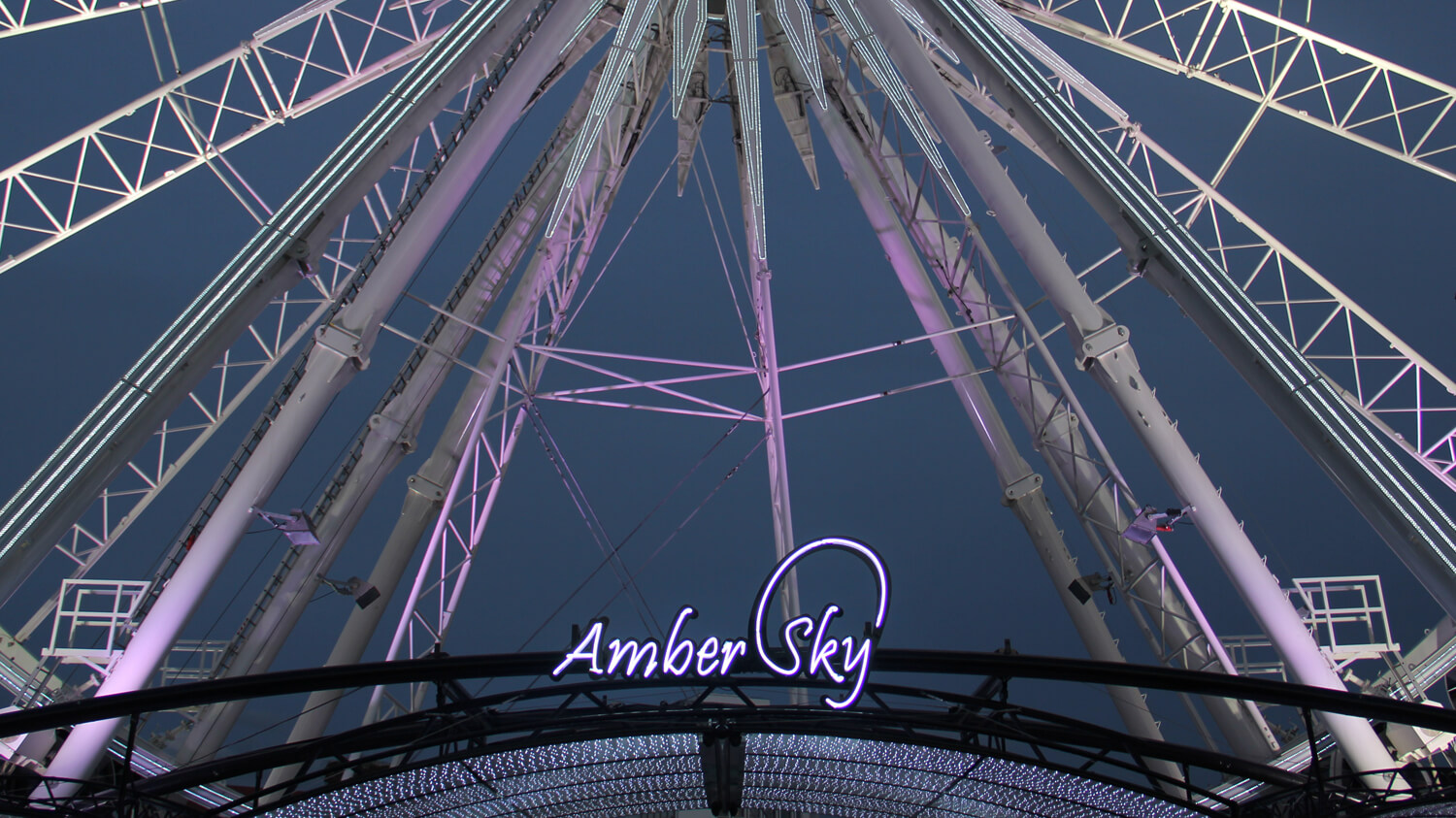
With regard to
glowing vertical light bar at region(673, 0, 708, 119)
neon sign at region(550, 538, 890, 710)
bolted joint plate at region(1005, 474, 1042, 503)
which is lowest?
neon sign at region(550, 538, 890, 710)

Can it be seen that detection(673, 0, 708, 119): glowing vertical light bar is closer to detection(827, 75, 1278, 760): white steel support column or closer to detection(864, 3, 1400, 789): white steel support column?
detection(864, 3, 1400, 789): white steel support column

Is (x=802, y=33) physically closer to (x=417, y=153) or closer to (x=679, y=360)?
(x=679, y=360)

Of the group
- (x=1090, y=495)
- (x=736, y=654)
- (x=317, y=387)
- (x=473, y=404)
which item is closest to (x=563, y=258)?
(x=473, y=404)

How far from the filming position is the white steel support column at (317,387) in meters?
16.5

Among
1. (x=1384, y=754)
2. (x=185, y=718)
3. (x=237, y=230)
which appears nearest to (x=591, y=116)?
(x=185, y=718)

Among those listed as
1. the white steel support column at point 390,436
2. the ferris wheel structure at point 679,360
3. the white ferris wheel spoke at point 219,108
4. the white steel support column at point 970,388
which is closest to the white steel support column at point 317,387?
the ferris wheel structure at point 679,360

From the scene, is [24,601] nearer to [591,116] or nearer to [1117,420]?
[591,116]

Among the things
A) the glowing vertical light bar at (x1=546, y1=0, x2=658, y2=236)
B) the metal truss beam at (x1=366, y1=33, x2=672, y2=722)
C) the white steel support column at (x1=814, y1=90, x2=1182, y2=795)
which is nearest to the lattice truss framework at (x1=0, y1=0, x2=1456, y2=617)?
the white steel support column at (x1=814, y1=90, x2=1182, y2=795)

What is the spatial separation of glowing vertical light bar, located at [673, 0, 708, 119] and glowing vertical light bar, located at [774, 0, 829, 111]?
1849 millimetres

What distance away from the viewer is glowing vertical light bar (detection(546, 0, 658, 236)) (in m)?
22.4

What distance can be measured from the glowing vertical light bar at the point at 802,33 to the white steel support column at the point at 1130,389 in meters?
2.11

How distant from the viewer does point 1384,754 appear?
1708cm

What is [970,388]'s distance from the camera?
26.3m

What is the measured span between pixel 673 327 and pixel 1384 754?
53.9 meters
